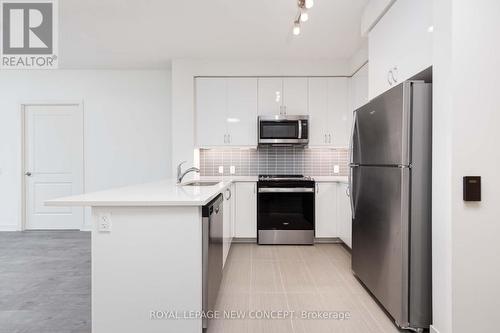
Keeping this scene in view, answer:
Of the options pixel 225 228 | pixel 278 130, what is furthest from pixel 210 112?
pixel 225 228

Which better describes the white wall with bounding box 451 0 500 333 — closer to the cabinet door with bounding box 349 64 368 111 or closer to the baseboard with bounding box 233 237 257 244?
the cabinet door with bounding box 349 64 368 111

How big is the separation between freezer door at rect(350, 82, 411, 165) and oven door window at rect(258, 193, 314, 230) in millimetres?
1466

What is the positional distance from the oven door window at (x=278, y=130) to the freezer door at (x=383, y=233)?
1.53m

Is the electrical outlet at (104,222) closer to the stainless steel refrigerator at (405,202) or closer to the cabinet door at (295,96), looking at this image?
the stainless steel refrigerator at (405,202)

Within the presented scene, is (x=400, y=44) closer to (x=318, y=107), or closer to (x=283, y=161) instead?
(x=318, y=107)

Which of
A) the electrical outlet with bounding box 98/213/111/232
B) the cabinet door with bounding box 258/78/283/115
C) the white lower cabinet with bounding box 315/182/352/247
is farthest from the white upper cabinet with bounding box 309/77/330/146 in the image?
the electrical outlet with bounding box 98/213/111/232

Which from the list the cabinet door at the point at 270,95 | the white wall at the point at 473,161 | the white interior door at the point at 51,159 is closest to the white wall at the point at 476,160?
the white wall at the point at 473,161

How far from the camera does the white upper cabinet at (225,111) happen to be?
420 centimetres

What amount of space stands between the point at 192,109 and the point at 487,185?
3441mm

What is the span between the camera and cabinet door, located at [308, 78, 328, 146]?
167 inches

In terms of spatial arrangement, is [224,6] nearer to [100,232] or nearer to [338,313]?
[100,232]

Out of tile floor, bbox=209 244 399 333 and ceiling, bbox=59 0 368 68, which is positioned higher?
ceiling, bbox=59 0 368 68

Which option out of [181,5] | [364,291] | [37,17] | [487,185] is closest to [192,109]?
[181,5]

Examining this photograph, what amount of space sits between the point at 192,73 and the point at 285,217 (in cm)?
242
